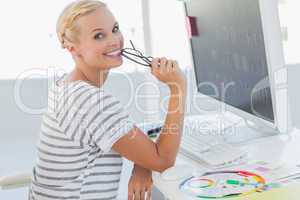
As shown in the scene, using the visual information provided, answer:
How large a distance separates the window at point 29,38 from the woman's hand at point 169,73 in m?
1.13

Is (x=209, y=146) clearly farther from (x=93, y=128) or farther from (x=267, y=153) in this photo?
(x=93, y=128)

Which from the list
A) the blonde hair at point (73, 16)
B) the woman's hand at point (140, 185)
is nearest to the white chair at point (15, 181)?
the woman's hand at point (140, 185)

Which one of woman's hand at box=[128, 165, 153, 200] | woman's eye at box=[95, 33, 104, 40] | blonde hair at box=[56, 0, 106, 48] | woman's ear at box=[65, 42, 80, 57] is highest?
blonde hair at box=[56, 0, 106, 48]

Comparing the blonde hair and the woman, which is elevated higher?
the blonde hair

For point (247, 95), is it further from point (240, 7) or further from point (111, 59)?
point (111, 59)

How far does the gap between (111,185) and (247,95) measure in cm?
50

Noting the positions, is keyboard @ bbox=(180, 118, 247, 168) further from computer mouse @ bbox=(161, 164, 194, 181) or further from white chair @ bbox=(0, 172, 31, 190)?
white chair @ bbox=(0, 172, 31, 190)

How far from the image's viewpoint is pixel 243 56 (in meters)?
1.19

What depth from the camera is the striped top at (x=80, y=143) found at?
0.97 meters

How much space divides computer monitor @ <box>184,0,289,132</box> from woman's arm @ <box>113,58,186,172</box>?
217 mm

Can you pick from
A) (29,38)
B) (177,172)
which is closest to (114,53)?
(177,172)

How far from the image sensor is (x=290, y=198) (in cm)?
87

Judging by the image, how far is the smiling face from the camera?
1021 mm

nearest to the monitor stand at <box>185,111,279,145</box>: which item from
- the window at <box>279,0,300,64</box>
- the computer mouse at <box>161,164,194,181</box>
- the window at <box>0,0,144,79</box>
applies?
the computer mouse at <box>161,164,194,181</box>
